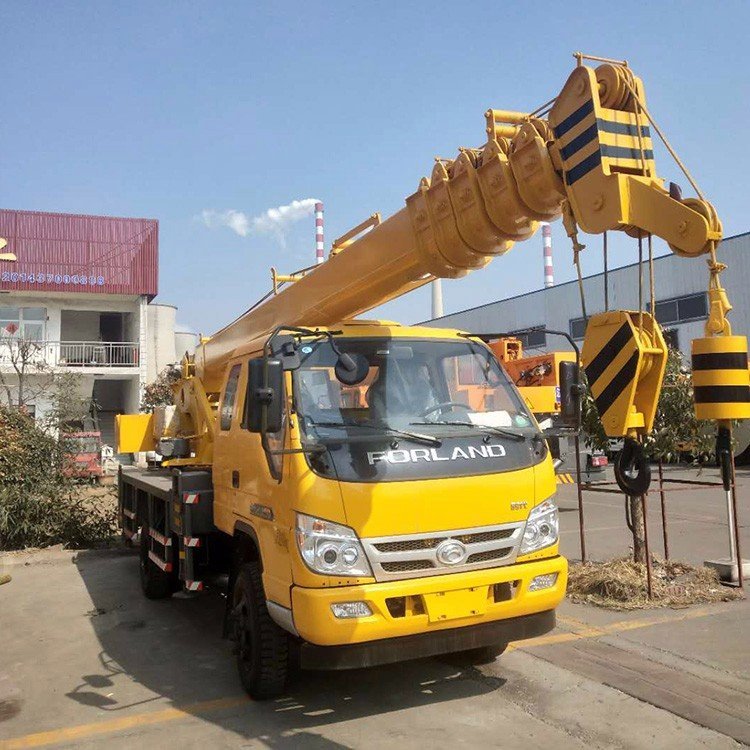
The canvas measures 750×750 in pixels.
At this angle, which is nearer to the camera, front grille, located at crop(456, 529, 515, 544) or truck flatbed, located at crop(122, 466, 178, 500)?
front grille, located at crop(456, 529, 515, 544)

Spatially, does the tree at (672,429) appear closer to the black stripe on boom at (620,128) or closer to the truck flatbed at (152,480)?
the black stripe on boom at (620,128)

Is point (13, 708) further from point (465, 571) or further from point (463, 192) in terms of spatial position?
point (463, 192)

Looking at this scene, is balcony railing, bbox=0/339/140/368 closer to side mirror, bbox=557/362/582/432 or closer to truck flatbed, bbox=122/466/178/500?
truck flatbed, bbox=122/466/178/500

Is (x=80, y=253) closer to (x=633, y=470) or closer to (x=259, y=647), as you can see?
(x=259, y=647)

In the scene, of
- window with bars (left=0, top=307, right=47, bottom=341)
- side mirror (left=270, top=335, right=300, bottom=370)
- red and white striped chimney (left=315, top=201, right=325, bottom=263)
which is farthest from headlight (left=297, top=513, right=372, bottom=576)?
red and white striped chimney (left=315, top=201, right=325, bottom=263)

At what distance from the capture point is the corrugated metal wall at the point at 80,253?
25.6m

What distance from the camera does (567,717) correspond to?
4250 mm

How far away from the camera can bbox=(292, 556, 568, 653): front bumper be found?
13.1 ft

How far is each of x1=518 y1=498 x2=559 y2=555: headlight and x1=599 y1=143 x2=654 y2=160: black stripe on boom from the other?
2.13m

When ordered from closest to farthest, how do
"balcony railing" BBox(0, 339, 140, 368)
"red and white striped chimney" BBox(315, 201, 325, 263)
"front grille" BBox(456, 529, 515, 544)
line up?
"front grille" BBox(456, 529, 515, 544), "balcony railing" BBox(0, 339, 140, 368), "red and white striped chimney" BBox(315, 201, 325, 263)

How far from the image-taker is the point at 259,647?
4547 mm

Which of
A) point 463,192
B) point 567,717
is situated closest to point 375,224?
point 463,192

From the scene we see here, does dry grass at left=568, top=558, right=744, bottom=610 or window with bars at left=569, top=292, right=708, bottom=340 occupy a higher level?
window with bars at left=569, top=292, right=708, bottom=340

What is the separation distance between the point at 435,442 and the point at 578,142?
195 cm
